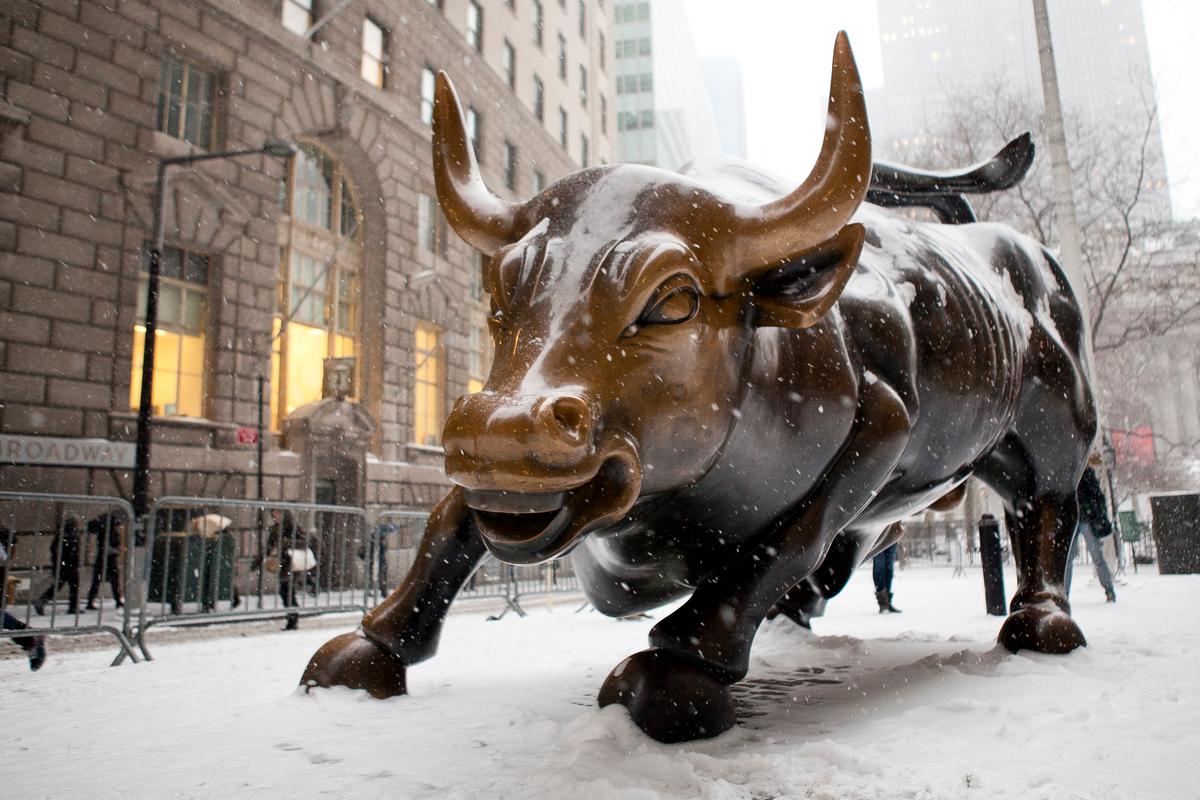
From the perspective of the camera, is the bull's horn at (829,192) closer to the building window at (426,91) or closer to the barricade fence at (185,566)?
the barricade fence at (185,566)

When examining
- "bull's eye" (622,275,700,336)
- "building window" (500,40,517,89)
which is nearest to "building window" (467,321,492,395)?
"building window" (500,40,517,89)

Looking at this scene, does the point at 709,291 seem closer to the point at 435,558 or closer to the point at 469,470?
the point at 469,470

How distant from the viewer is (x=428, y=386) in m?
22.3

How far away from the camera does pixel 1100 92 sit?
2905cm

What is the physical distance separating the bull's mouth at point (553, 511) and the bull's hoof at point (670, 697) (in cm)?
51

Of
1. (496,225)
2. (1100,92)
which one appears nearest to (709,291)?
(496,225)

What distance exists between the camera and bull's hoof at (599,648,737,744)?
2.15m

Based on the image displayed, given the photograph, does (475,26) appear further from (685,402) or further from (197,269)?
(685,402)

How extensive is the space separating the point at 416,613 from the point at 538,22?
3034cm

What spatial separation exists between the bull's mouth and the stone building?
13.4 meters

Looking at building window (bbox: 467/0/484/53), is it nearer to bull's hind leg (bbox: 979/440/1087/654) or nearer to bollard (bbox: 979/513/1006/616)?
bollard (bbox: 979/513/1006/616)

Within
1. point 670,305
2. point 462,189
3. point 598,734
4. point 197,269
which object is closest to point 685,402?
point 670,305

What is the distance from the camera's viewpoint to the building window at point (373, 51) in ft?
67.1

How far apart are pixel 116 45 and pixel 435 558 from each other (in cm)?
1570
